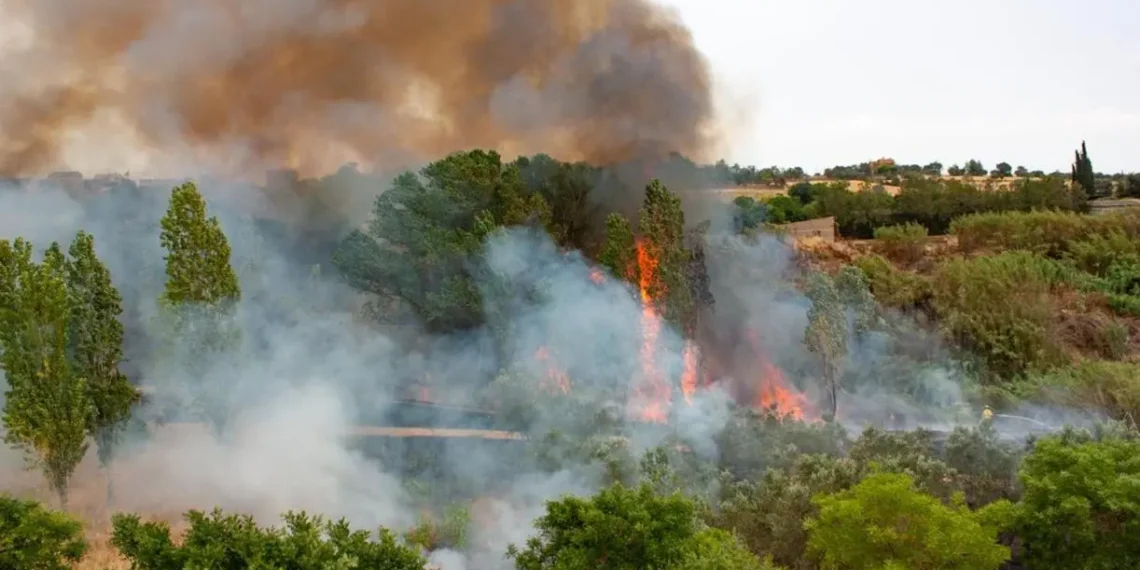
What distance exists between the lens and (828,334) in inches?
709

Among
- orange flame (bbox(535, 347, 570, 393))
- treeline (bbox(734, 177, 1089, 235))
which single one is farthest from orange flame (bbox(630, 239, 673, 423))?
treeline (bbox(734, 177, 1089, 235))

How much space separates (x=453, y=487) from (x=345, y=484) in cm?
183

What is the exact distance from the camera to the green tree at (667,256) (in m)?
18.2

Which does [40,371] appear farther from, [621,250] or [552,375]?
[621,250]

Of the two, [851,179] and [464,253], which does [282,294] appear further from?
[851,179]

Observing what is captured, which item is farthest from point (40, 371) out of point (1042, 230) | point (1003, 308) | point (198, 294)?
point (1042, 230)

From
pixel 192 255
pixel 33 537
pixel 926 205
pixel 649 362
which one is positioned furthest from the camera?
pixel 926 205

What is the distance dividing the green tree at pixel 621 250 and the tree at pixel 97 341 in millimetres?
9464

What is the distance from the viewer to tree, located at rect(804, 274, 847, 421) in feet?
59.0

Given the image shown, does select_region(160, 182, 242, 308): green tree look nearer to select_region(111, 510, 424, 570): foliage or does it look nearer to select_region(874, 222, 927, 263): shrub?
select_region(111, 510, 424, 570): foliage

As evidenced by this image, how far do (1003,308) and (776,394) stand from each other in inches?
284

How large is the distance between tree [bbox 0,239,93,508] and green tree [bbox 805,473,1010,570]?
10.7 m

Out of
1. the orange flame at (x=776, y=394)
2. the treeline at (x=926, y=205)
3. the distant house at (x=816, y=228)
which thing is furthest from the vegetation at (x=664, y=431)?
the treeline at (x=926, y=205)

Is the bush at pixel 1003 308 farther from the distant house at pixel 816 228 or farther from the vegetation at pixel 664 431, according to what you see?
the distant house at pixel 816 228
